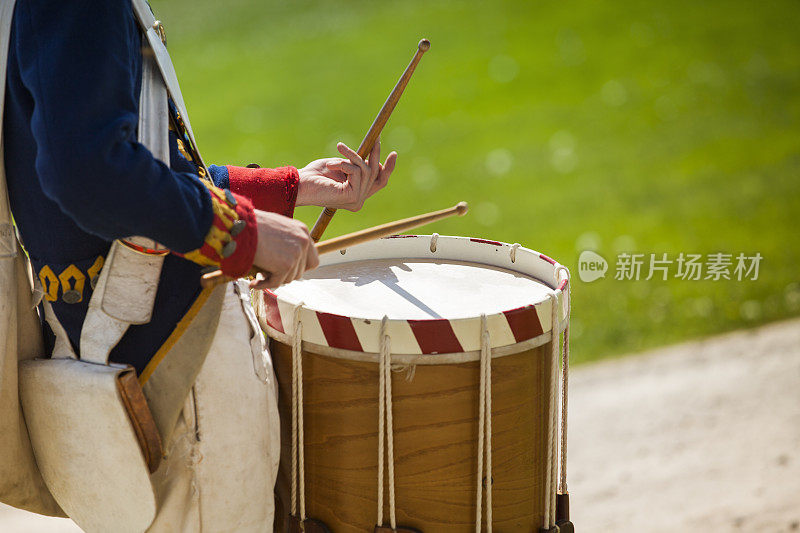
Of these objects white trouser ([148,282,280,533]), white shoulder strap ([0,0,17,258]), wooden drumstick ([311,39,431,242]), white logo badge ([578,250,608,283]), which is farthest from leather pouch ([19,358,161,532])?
white logo badge ([578,250,608,283])

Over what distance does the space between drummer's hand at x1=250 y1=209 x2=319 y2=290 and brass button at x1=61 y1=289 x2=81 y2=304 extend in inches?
11.5

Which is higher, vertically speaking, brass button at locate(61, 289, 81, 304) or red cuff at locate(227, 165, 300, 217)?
red cuff at locate(227, 165, 300, 217)

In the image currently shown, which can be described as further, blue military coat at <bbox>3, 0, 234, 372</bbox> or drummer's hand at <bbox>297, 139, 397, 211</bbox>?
drummer's hand at <bbox>297, 139, 397, 211</bbox>

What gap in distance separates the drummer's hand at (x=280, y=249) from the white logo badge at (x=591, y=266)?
3755 mm

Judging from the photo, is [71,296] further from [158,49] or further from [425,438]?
[425,438]

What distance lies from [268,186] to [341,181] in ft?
0.63

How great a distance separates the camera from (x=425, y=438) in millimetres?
1654

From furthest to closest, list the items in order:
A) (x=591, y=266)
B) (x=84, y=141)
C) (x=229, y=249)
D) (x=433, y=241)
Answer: (x=591, y=266)
(x=433, y=241)
(x=229, y=249)
(x=84, y=141)

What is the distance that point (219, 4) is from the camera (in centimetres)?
1155

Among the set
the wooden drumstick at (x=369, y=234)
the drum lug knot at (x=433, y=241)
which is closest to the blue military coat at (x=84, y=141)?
the wooden drumstick at (x=369, y=234)

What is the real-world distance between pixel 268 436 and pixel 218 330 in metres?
0.22

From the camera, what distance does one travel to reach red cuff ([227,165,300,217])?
5.81ft

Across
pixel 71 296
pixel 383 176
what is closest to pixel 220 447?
pixel 71 296

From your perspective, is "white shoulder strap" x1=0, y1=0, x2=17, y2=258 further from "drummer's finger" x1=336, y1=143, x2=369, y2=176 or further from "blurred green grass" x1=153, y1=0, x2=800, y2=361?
"blurred green grass" x1=153, y1=0, x2=800, y2=361
